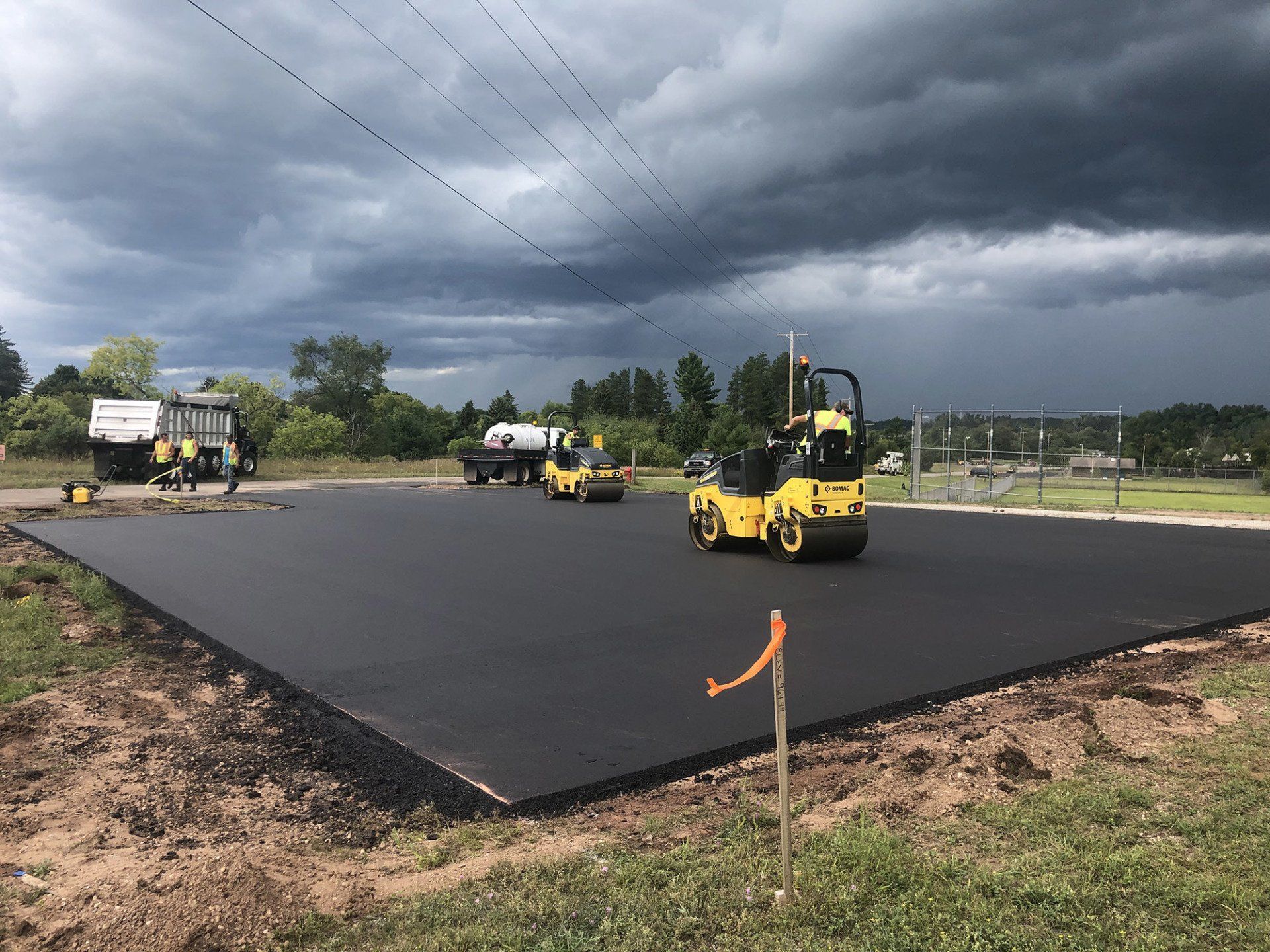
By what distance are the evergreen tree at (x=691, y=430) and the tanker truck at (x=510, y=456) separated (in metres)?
42.7

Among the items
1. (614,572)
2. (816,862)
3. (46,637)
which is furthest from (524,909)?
(614,572)

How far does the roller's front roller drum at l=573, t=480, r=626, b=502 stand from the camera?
2481cm

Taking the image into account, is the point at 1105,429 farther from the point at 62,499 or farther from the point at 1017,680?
the point at 62,499

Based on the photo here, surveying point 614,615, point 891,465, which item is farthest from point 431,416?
point 614,615

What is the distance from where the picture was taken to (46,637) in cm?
759

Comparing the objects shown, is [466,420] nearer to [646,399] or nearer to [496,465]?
[646,399]

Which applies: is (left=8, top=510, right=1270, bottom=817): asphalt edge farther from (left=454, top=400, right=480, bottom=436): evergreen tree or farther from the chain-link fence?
(left=454, top=400, right=480, bottom=436): evergreen tree

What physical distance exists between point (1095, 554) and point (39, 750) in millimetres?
14312

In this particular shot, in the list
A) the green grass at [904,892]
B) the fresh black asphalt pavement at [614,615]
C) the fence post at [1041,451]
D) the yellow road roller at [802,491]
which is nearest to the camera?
the green grass at [904,892]

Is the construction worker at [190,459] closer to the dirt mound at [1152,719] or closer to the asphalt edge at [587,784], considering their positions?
the asphalt edge at [587,784]

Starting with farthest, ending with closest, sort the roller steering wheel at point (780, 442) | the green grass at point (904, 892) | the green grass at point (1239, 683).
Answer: the roller steering wheel at point (780, 442) < the green grass at point (1239, 683) < the green grass at point (904, 892)

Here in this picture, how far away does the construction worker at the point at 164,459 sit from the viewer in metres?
29.3

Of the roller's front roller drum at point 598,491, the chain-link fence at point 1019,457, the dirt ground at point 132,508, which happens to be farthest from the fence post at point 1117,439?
the dirt ground at point 132,508

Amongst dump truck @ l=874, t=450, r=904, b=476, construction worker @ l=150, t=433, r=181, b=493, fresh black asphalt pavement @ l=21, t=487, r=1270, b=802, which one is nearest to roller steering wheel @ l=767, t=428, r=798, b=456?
fresh black asphalt pavement @ l=21, t=487, r=1270, b=802
